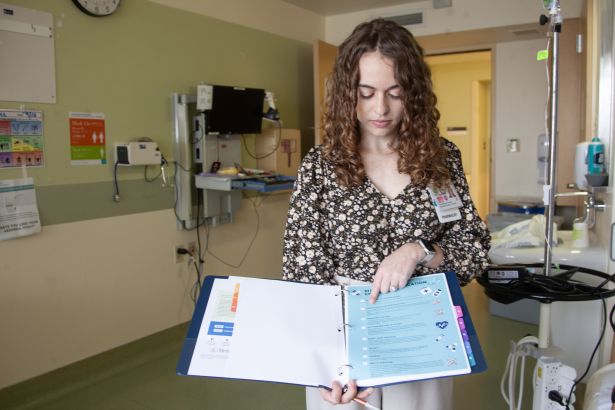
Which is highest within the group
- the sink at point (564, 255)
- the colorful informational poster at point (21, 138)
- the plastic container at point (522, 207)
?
the colorful informational poster at point (21, 138)

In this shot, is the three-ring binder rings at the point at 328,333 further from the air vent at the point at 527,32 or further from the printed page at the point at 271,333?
the air vent at the point at 527,32

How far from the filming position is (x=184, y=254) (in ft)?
11.3

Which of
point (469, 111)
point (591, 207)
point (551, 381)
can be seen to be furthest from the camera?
point (469, 111)

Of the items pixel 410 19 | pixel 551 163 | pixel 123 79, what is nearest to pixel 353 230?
pixel 551 163

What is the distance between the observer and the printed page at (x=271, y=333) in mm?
1000

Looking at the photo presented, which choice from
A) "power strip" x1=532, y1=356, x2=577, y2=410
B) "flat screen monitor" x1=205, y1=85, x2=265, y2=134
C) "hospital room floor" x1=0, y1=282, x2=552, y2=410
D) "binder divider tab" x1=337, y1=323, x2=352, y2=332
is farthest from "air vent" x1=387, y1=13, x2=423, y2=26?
"binder divider tab" x1=337, y1=323, x2=352, y2=332

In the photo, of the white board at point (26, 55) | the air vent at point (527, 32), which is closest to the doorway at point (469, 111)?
the air vent at point (527, 32)

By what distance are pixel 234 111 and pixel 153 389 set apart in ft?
5.84

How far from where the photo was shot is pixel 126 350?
10.2 ft

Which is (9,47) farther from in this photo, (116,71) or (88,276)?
(88,276)

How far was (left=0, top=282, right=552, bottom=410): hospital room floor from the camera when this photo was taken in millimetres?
2590

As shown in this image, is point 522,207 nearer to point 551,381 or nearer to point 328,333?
point 551,381

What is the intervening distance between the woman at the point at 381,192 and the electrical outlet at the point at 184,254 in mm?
2313

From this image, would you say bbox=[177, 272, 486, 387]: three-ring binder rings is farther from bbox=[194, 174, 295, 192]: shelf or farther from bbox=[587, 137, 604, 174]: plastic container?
bbox=[194, 174, 295, 192]: shelf
